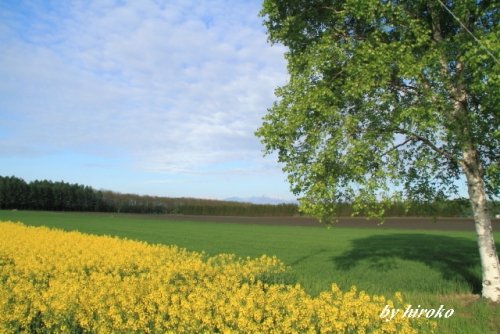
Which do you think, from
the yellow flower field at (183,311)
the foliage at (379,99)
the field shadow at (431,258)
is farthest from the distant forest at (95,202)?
the yellow flower field at (183,311)

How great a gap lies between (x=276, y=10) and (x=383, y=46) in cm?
411

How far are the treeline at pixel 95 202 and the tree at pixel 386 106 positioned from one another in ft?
280

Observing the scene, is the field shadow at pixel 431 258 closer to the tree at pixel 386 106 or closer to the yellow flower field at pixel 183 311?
the tree at pixel 386 106

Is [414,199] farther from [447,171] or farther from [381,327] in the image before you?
[381,327]

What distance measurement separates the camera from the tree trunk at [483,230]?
13.2 meters

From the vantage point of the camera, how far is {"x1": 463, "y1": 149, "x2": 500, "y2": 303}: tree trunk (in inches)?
519

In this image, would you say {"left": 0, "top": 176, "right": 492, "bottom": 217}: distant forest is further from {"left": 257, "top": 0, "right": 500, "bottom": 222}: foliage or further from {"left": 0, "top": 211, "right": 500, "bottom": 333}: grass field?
{"left": 257, "top": 0, "right": 500, "bottom": 222}: foliage

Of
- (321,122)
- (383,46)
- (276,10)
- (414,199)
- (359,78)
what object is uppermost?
(276,10)

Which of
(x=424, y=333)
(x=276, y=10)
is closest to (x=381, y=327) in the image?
(x=424, y=333)

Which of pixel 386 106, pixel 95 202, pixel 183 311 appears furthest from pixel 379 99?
pixel 95 202

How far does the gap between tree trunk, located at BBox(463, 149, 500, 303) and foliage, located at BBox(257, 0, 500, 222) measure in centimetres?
33

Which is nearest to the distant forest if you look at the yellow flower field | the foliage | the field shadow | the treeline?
the treeline

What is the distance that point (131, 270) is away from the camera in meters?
13.8

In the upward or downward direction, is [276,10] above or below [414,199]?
above
